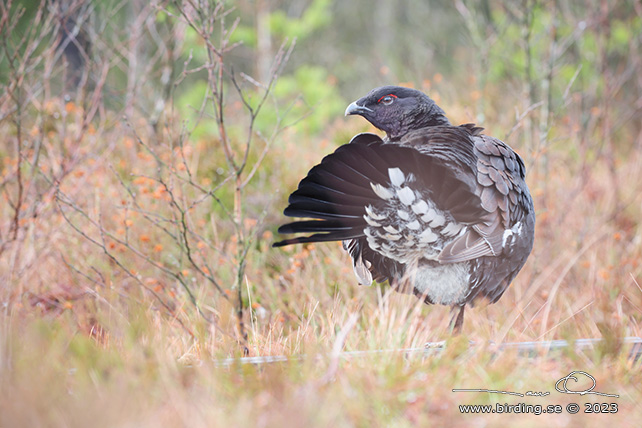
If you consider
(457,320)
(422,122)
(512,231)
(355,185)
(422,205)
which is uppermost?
(422,122)

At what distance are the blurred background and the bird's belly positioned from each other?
0.17 metres

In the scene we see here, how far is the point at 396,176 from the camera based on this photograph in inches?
107

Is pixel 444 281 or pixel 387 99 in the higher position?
pixel 387 99

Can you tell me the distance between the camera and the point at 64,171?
4469 mm

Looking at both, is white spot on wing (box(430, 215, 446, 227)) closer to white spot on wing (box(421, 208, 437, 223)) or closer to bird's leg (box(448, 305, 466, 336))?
white spot on wing (box(421, 208, 437, 223))

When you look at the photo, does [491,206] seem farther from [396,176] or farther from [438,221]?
[396,176]

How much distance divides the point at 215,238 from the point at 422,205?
1883 millimetres

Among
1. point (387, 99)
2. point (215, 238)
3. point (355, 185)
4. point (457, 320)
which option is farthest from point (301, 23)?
point (355, 185)

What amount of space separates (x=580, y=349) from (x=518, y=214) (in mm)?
911

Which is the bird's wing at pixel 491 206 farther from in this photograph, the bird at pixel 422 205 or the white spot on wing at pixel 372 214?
the white spot on wing at pixel 372 214

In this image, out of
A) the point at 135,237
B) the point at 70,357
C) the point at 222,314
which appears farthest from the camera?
the point at 135,237

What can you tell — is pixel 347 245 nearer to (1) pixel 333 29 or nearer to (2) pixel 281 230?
(2) pixel 281 230

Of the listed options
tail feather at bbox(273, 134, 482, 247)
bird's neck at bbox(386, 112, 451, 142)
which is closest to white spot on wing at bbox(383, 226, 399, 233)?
tail feather at bbox(273, 134, 482, 247)

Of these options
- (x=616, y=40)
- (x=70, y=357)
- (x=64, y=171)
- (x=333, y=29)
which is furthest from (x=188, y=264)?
(x=333, y=29)
